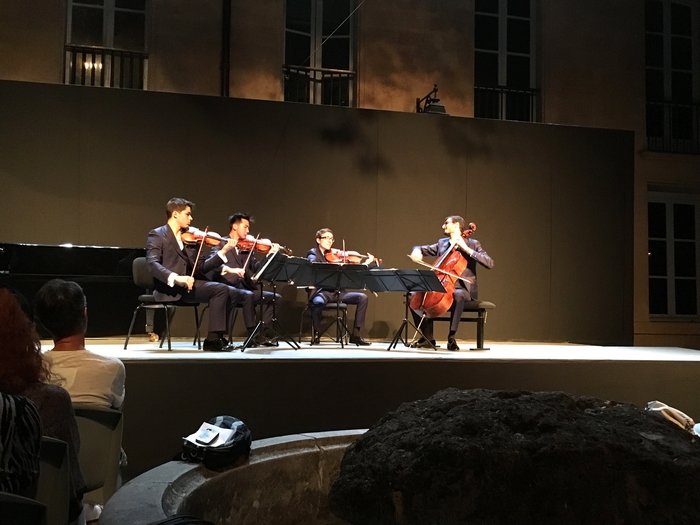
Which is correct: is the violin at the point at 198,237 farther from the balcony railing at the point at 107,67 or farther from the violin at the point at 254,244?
the balcony railing at the point at 107,67

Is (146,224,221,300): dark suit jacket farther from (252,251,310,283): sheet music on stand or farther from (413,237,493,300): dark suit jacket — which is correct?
(413,237,493,300): dark suit jacket

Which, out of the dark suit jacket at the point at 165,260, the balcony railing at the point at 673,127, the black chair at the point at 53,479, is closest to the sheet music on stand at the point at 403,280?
the dark suit jacket at the point at 165,260

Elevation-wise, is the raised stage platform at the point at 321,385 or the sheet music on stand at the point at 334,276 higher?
the sheet music on stand at the point at 334,276

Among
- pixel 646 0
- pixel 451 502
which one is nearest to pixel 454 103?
pixel 646 0

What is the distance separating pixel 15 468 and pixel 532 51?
930 cm

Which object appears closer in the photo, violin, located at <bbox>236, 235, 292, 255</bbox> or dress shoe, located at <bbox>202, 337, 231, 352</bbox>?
dress shoe, located at <bbox>202, 337, 231, 352</bbox>

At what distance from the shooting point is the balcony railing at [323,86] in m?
8.74

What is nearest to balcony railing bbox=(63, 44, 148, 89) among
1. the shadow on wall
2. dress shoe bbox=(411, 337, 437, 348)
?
the shadow on wall

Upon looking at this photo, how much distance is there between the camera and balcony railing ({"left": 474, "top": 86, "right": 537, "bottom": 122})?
928 centimetres

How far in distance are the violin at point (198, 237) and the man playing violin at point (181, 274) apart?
0.12 feet

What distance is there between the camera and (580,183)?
816 cm

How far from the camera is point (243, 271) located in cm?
515

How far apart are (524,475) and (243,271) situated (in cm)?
392

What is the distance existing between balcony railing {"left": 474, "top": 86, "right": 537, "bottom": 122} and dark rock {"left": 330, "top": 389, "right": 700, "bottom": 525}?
819cm
